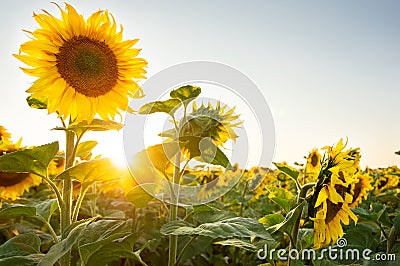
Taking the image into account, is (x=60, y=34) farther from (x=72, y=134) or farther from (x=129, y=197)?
(x=129, y=197)

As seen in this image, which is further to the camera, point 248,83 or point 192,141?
point 248,83

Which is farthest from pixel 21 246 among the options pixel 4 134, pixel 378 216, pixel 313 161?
pixel 313 161

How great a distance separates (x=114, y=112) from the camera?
1.65 metres

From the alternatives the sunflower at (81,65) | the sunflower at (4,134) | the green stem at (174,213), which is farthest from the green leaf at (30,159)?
the sunflower at (4,134)

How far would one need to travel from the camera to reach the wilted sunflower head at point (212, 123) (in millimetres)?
1498

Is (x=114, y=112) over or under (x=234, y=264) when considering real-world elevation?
over

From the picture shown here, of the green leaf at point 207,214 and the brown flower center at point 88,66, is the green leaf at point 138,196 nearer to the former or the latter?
the green leaf at point 207,214

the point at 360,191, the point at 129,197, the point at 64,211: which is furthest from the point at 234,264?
the point at 64,211

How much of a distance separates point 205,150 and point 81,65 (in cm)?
53

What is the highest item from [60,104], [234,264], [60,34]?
[60,34]

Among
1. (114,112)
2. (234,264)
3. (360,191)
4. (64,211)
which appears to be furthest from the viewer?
(234,264)

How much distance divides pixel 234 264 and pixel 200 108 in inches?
79.8

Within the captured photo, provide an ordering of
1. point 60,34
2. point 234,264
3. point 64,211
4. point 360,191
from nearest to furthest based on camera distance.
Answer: point 64,211, point 60,34, point 360,191, point 234,264

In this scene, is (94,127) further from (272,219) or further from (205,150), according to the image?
(272,219)
